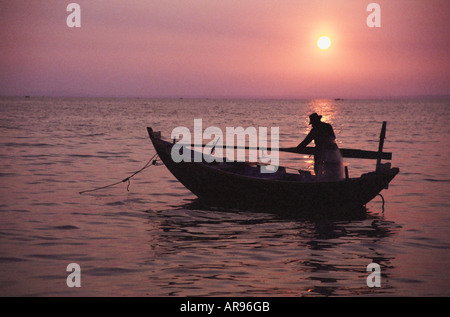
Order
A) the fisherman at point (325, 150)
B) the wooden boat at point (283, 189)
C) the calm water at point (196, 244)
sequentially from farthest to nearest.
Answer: the wooden boat at point (283, 189), the fisherman at point (325, 150), the calm water at point (196, 244)

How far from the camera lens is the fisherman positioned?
1221cm

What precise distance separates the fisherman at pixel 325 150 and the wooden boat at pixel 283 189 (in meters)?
0.29

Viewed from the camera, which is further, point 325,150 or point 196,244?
point 325,150

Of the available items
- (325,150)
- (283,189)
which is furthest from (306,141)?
(283,189)

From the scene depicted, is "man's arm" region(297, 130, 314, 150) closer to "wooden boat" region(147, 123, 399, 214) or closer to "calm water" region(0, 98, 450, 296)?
"wooden boat" region(147, 123, 399, 214)

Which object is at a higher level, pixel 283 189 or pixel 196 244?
pixel 283 189

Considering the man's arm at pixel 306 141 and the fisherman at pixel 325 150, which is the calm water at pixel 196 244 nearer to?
the fisherman at pixel 325 150

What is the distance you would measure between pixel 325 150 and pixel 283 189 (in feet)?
4.28

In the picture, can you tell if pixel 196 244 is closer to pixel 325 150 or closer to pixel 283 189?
pixel 283 189

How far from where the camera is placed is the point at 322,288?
7.84 metres

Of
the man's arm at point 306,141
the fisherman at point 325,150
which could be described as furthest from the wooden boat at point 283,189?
the man's arm at point 306,141

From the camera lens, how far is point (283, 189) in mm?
12688

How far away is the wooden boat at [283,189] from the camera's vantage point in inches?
488
